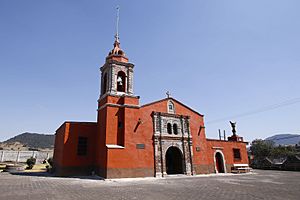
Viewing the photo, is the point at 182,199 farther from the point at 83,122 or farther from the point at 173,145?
the point at 83,122

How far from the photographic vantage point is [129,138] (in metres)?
17.8

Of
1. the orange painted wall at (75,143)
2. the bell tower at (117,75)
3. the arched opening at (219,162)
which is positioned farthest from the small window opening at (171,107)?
the arched opening at (219,162)

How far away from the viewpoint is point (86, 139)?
19.3m

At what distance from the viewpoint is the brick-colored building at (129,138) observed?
17.4 m

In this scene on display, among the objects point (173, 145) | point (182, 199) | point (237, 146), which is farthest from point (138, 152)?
point (237, 146)

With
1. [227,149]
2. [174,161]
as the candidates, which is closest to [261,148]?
[227,149]

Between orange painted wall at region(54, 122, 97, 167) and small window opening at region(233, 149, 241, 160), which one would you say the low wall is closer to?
orange painted wall at region(54, 122, 97, 167)

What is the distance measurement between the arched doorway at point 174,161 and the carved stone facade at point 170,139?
0.61 metres

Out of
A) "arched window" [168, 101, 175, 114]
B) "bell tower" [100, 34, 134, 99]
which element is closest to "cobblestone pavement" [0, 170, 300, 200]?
"bell tower" [100, 34, 134, 99]

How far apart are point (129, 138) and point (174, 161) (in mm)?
6684

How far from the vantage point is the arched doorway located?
2087cm

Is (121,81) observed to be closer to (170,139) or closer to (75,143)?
(75,143)

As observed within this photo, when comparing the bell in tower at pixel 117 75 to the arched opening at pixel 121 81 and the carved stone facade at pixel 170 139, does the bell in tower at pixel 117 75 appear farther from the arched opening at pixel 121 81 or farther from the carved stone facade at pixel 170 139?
the carved stone facade at pixel 170 139

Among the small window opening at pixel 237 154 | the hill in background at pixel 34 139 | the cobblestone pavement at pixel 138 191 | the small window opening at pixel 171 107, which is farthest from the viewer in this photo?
the hill in background at pixel 34 139
